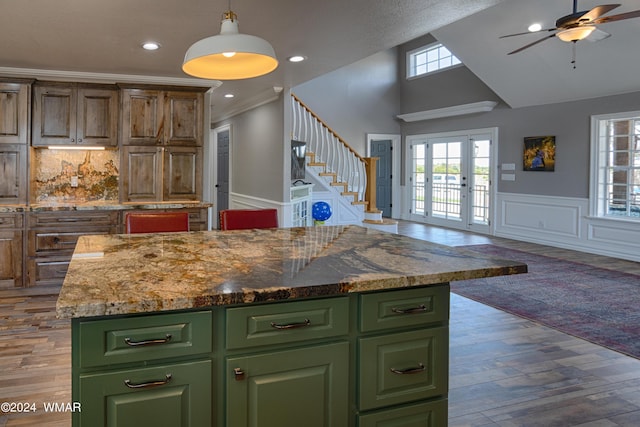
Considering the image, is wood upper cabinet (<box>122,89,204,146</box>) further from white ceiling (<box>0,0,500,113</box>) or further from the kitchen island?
the kitchen island

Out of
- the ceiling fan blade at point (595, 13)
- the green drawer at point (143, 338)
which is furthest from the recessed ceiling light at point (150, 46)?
the ceiling fan blade at point (595, 13)

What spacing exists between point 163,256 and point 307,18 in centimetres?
237

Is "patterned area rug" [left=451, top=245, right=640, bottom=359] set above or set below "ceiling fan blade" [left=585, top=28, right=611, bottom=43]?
below

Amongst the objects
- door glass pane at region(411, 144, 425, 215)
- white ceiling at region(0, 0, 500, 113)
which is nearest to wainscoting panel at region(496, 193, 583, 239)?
door glass pane at region(411, 144, 425, 215)

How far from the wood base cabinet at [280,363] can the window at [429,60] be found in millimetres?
9559

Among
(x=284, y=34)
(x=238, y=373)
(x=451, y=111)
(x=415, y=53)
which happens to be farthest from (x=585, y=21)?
(x=415, y=53)

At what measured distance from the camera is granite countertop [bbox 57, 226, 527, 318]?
1.54m

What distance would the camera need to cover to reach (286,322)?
1.68m

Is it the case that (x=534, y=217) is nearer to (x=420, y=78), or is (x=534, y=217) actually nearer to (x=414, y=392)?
(x=420, y=78)

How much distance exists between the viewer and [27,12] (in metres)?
3.53

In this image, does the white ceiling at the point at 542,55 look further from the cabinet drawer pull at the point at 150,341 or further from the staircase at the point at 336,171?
the cabinet drawer pull at the point at 150,341

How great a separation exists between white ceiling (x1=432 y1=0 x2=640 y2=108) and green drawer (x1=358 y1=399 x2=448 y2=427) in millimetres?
5936

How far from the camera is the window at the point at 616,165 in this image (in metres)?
7.31

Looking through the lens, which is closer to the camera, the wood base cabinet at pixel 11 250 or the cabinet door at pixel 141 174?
the wood base cabinet at pixel 11 250
